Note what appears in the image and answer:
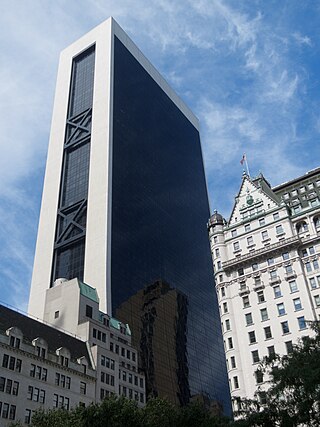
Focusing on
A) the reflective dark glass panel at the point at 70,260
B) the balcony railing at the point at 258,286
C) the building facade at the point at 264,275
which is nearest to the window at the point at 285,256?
the building facade at the point at 264,275

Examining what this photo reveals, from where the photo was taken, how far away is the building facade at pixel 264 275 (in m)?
86.8

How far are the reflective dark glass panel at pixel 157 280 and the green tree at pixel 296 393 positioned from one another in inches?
3556

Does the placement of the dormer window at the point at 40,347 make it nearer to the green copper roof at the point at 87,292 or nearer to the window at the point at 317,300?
the green copper roof at the point at 87,292

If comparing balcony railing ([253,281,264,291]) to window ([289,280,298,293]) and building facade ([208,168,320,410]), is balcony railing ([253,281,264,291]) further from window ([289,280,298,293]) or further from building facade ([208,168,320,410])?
window ([289,280,298,293])

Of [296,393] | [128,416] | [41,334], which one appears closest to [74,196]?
[41,334]

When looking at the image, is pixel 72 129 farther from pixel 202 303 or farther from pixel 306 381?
pixel 306 381

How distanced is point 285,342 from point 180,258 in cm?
9992

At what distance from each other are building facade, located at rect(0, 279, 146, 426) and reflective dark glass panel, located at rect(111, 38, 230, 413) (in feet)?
72.1

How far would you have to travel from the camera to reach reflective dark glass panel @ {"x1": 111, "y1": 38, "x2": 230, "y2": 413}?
141625mm

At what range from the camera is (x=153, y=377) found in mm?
133250

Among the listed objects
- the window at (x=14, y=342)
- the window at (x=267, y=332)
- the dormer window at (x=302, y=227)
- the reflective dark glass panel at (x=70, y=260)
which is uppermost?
the reflective dark glass panel at (x=70, y=260)

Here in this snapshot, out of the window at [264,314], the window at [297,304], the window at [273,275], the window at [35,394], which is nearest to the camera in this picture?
the window at [35,394]

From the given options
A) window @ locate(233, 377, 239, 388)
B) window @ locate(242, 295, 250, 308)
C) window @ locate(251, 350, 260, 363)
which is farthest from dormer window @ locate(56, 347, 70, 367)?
window @ locate(242, 295, 250, 308)

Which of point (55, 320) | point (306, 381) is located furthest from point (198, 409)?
point (55, 320)
